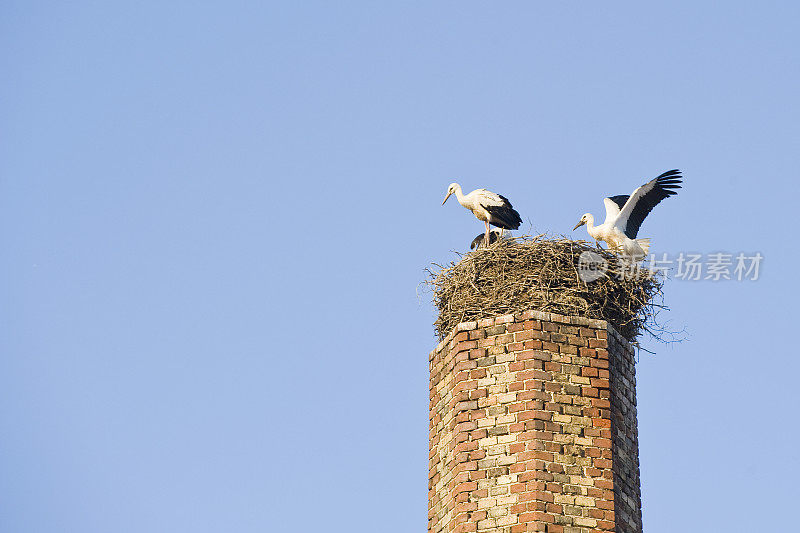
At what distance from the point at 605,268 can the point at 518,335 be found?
1298 mm

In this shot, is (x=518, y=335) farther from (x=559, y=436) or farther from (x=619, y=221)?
(x=619, y=221)

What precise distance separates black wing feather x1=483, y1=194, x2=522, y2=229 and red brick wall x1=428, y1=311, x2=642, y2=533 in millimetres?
2508

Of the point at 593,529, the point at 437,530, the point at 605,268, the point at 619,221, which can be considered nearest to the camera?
the point at 593,529

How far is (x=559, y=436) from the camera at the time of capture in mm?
10062

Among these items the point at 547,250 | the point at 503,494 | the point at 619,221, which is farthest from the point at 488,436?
the point at 619,221

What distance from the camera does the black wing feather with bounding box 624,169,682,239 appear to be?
12609mm

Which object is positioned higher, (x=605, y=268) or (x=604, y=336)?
(x=605, y=268)

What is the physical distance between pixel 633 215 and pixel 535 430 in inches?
146

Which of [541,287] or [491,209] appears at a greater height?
[491,209]

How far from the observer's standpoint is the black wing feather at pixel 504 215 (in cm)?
1317

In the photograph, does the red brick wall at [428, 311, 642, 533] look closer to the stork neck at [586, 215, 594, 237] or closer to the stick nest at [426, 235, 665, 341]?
the stick nest at [426, 235, 665, 341]

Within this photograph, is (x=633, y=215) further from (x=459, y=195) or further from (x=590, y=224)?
(x=459, y=195)

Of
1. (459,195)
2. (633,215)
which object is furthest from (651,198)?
Result: (459,195)

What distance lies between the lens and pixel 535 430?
32.9 ft
